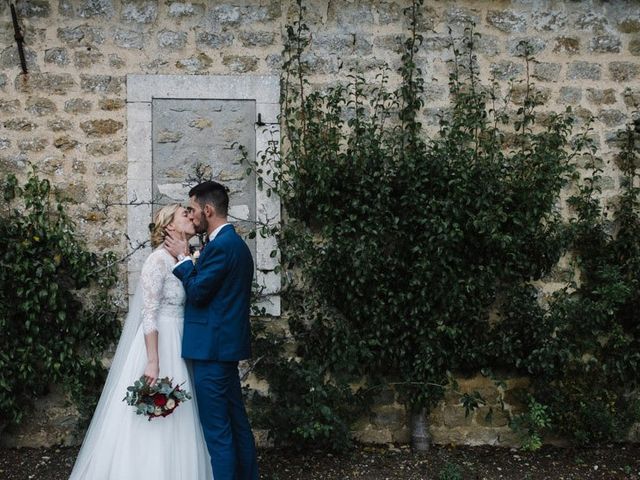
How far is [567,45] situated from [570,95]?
405 mm

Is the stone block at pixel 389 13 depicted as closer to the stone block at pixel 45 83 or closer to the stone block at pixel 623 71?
the stone block at pixel 623 71

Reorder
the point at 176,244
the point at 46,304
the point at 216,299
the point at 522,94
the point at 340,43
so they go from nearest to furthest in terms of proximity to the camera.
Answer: the point at 216,299 → the point at 176,244 → the point at 46,304 → the point at 340,43 → the point at 522,94

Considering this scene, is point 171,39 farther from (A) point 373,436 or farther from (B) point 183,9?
(A) point 373,436

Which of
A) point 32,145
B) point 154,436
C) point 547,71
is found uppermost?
point 547,71

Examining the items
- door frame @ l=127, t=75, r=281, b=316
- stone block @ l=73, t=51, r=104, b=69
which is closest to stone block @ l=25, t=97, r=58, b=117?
stone block @ l=73, t=51, r=104, b=69

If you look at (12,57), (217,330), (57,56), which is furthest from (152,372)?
(12,57)

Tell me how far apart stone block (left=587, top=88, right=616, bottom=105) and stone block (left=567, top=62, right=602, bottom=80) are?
0.40 feet

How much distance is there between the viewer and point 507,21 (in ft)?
17.6

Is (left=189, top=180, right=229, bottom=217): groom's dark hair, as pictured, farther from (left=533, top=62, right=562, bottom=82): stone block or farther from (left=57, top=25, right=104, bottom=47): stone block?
(left=533, top=62, right=562, bottom=82): stone block

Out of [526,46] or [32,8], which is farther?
[526,46]

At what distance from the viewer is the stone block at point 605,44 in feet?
17.8

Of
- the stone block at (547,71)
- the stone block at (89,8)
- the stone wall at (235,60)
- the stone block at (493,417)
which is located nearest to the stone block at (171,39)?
the stone wall at (235,60)

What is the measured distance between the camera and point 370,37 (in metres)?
5.30

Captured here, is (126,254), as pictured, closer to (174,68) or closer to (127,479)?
(174,68)
